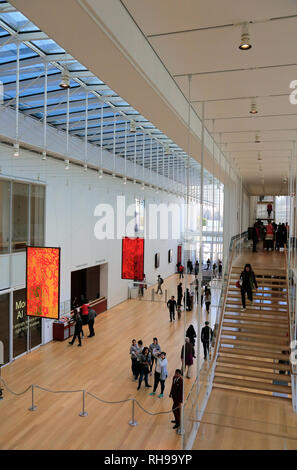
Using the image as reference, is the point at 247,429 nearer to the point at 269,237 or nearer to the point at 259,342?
the point at 259,342

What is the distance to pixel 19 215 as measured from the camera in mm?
12312

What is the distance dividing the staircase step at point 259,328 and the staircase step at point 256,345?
0.37 meters

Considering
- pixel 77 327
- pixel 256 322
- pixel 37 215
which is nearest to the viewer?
pixel 256 322

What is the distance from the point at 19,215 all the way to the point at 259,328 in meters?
8.25

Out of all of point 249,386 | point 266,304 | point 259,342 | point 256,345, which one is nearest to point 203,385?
point 249,386

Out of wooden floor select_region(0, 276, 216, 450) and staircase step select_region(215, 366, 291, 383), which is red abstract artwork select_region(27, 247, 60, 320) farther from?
staircase step select_region(215, 366, 291, 383)

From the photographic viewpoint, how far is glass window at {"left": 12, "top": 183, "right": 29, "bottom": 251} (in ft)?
39.6

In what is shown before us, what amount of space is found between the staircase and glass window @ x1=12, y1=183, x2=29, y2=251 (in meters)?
6.97

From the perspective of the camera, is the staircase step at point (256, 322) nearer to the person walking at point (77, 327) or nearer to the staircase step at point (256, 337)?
the staircase step at point (256, 337)

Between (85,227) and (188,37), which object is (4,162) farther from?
(188,37)

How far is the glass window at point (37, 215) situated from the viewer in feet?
43.0

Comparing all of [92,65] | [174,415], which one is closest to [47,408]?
[174,415]

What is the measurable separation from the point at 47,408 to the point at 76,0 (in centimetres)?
853

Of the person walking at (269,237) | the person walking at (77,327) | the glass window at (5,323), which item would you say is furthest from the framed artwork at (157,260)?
the glass window at (5,323)
